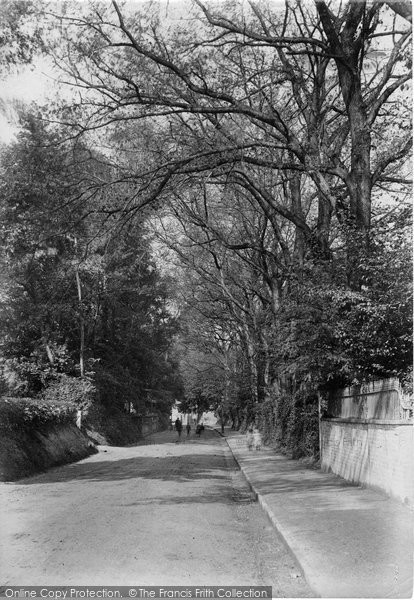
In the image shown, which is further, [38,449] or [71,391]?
[71,391]

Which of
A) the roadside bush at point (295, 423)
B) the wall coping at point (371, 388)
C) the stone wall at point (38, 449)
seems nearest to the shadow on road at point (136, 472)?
the stone wall at point (38, 449)

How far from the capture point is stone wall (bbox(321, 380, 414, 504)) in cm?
948

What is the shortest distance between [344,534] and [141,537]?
2391 mm

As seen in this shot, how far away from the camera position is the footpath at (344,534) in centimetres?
518

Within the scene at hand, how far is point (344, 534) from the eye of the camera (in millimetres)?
7348

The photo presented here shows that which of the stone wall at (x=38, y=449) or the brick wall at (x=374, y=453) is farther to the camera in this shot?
the stone wall at (x=38, y=449)

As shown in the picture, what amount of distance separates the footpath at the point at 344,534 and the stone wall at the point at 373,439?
1.04 feet

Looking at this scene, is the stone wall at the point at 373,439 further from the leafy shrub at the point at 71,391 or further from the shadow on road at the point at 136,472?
the leafy shrub at the point at 71,391

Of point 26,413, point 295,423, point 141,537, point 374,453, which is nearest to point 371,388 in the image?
point 374,453

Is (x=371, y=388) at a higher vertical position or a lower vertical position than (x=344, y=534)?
higher

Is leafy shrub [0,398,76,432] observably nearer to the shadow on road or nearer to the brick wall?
the shadow on road

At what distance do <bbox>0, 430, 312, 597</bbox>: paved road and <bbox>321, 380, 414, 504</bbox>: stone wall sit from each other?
218 cm

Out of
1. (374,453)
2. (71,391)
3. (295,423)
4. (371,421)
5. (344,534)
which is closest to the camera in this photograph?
(344,534)

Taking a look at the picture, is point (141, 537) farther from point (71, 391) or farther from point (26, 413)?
point (71, 391)
